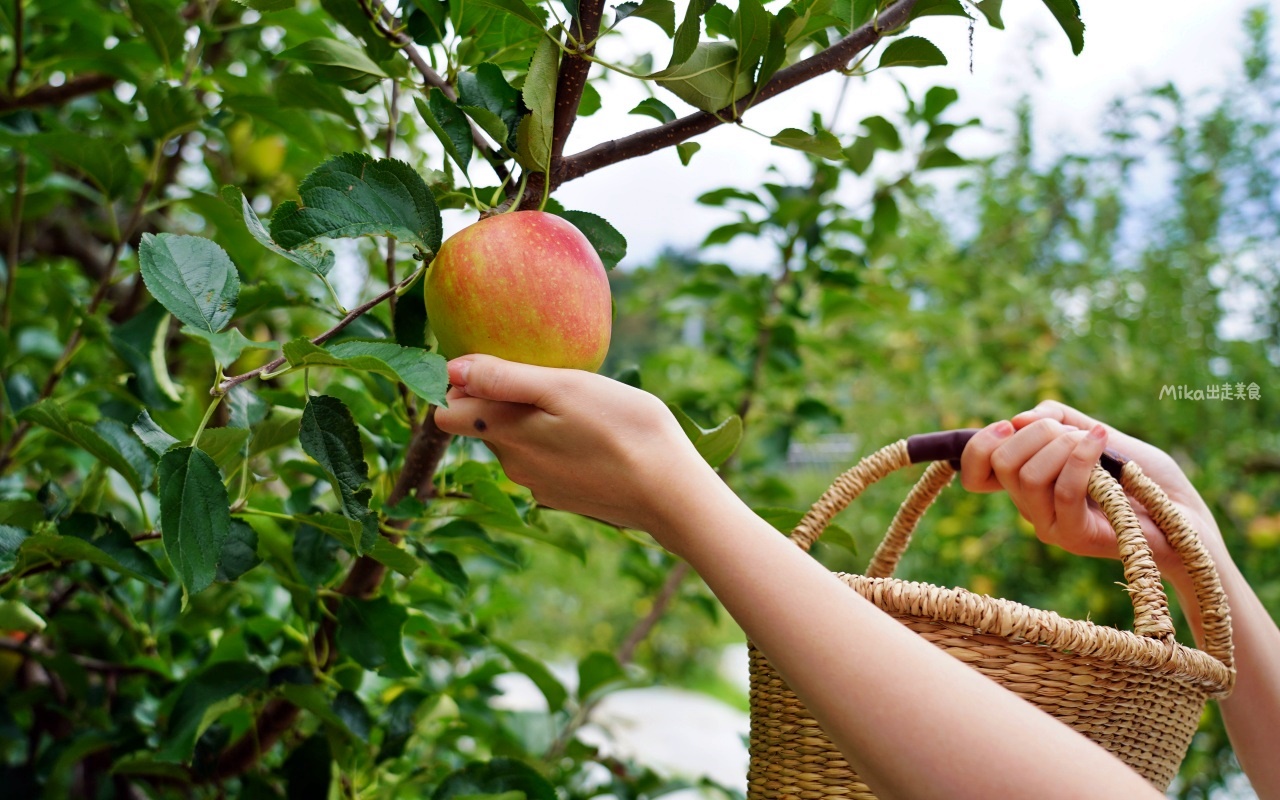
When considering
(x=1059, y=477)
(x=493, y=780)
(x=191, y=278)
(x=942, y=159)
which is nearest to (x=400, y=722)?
(x=493, y=780)

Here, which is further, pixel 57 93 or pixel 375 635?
pixel 57 93

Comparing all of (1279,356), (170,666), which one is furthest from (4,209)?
(1279,356)

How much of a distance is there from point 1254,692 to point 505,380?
60 centimetres

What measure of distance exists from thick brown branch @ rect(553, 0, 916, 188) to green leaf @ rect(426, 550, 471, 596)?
0.29 m

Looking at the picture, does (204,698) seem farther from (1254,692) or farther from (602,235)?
(1254,692)

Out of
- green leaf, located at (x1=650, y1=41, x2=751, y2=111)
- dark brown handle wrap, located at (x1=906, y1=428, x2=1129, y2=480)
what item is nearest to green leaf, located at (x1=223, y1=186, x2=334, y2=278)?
green leaf, located at (x1=650, y1=41, x2=751, y2=111)

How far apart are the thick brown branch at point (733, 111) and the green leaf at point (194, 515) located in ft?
0.84

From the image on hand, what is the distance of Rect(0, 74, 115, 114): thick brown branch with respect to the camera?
0.84 metres

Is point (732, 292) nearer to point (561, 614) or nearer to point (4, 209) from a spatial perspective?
point (4, 209)

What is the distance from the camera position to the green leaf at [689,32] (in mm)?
487

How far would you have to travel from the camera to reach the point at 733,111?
1.79 ft

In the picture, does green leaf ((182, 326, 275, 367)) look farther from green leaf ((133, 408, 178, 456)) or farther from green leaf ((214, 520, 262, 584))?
green leaf ((214, 520, 262, 584))

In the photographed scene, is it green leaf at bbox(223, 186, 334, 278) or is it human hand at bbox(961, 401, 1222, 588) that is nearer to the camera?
green leaf at bbox(223, 186, 334, 278)

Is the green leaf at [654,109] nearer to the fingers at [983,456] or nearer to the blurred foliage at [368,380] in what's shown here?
the blurred foliage at [368,380]
